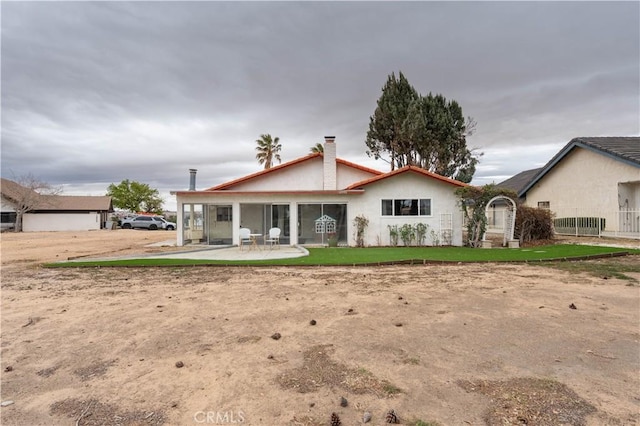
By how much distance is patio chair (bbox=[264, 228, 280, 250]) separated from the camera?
1653 centimetres

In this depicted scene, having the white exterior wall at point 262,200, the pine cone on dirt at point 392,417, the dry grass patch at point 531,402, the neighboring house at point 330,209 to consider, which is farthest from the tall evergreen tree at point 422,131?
the pine cone on dirt at point 392,417

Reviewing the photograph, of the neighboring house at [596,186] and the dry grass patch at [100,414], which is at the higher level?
the neighboring house at [596,186]

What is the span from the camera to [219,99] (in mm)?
19047

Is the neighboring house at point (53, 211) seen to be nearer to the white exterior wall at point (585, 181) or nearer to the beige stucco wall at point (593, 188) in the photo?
the white exterior wall at point (585, 181)

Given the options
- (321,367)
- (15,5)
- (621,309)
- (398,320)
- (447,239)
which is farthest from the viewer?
(447,239)

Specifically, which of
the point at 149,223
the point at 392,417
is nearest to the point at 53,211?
the point at 149,223

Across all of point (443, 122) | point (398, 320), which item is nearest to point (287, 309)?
point (398, 320)

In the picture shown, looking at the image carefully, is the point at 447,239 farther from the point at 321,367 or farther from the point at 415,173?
the point at 321,367

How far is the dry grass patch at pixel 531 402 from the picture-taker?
2508 mm

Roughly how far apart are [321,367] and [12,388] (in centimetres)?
285

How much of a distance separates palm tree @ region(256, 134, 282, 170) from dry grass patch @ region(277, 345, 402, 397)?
119 feet

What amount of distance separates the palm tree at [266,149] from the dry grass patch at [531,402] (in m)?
37.0

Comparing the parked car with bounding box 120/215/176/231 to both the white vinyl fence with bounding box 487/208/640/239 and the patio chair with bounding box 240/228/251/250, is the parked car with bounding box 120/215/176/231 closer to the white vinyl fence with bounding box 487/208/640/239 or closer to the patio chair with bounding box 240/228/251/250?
the patio chair with bounding box 240/228/251/250

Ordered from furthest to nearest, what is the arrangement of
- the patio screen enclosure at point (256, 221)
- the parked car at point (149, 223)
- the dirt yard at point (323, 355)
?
the parked car at point (149, 223), the patio screen enclosure at point (256, 221), the dirt yard at point (323, 355)
